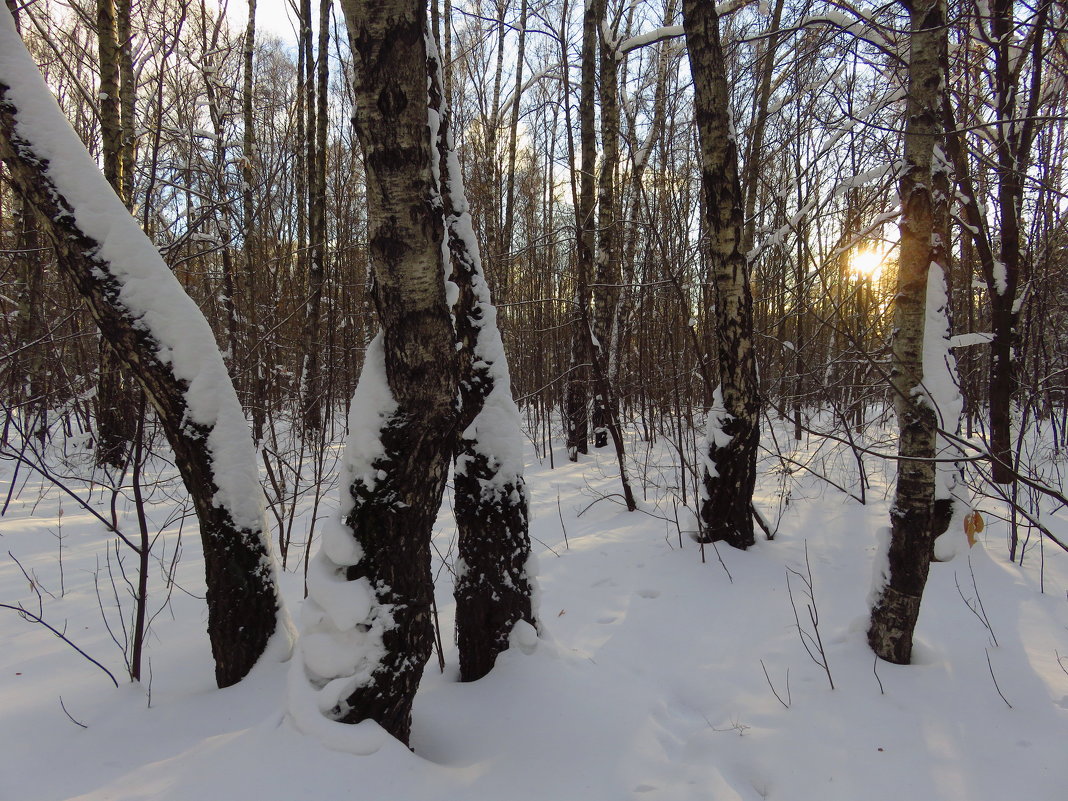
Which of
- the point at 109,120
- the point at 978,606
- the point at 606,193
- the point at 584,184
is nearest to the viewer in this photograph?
the point at 978,606

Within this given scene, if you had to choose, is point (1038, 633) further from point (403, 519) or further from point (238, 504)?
point (238, 504)

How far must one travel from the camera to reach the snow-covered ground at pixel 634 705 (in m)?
1.71

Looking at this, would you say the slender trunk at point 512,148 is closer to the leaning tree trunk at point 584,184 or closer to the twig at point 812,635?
the leaning tree trunk at point 584,184

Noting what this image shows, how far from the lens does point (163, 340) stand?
198cm

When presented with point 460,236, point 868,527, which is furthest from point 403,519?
point 868,527

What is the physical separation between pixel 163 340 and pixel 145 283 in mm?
213

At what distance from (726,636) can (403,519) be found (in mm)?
2051

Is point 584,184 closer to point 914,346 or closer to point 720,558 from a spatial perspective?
point 720,558

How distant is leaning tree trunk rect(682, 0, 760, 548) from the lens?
3479 millimetres

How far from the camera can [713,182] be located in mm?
3559

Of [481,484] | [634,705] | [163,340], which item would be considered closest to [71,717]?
[163,340]

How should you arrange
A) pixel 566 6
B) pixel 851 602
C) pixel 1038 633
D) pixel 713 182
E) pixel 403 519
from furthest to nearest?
pixel 566 6 → pixel 713 182 → pixel 851 602 → pixel 1038 633 → pixel 403 519

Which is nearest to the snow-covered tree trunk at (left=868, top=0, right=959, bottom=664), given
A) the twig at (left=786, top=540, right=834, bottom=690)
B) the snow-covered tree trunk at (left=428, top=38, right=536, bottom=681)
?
the twig at (left=786, top=540, right=834, bottom=690)

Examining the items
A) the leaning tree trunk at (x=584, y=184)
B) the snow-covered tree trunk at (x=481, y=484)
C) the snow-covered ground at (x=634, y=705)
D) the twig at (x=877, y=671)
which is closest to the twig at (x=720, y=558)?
the snow-covered ground at (x=634, y=705)
